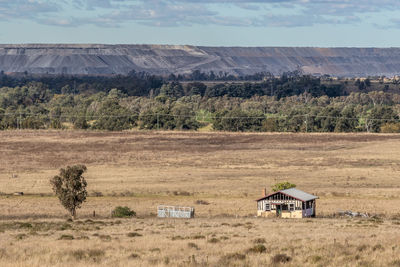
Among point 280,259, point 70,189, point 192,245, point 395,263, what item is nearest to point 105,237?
point 192,245

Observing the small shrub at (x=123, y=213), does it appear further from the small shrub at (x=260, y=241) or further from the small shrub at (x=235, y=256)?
the small shrub at (x=235, y=256)

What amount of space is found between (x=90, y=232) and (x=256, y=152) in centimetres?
5978

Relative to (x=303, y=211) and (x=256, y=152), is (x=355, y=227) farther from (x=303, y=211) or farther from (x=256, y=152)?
(x=256, y=152)

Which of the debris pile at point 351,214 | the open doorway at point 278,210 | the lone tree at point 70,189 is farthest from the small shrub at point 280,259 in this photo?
the lone tree at point 70,189

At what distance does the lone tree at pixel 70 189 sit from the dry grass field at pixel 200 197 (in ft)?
3.05

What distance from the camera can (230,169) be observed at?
77125 mm

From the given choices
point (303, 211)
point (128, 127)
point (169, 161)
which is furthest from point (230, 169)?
point (128, 127)

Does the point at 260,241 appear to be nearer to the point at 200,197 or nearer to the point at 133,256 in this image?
the point at 133,256

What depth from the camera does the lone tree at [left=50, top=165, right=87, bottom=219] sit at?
44812mm

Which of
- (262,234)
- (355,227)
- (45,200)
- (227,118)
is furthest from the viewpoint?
(227,118)

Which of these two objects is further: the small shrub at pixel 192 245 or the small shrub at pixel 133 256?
the small shrub at pixel 192 245

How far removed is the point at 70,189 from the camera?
45.4m

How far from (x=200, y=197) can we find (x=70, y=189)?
1412 centimetres

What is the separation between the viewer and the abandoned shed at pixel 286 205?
45.2m
